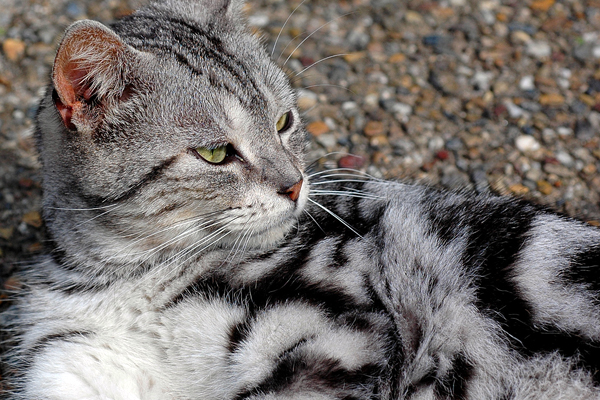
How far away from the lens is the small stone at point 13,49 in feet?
14.2

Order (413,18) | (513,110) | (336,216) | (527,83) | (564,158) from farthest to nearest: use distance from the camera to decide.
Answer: (413,18) < (527,83) < (513,110) < (564,158) < (336,216)

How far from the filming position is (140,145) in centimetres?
229

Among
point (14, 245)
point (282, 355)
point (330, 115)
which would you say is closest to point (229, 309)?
point (282, 355)

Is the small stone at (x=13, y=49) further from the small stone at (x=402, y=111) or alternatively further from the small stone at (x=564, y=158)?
the small stone at (x=564, y=158)

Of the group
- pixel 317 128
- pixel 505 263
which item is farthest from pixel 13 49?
pixel 505 263

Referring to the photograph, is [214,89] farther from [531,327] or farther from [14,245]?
[14,245]

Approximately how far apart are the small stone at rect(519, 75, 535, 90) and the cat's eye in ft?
7.18

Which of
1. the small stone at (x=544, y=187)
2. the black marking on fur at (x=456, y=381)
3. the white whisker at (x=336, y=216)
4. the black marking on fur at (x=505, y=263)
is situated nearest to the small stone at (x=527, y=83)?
the small stone at (x=544, y=187)

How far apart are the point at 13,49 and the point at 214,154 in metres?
2.74

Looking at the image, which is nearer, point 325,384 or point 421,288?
point 325,384

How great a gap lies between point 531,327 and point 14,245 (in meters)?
2.66

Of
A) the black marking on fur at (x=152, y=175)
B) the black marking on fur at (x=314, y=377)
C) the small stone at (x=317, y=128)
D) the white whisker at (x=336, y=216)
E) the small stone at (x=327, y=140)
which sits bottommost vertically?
the small stone at (x=327, y=140)

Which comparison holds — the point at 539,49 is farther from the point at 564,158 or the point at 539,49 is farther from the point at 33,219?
the point at 33,219

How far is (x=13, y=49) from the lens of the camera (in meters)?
4.34
